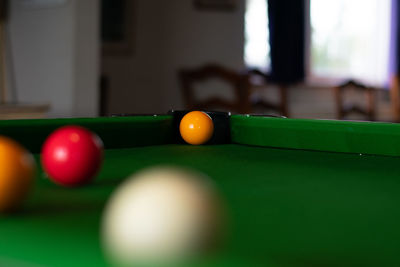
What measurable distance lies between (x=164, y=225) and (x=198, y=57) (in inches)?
205

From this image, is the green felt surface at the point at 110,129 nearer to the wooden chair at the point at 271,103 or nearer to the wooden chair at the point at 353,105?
the wooden chair at the point at 271,103

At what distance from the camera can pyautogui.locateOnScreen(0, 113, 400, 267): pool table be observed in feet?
2.83

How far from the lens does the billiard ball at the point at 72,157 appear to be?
4.23 feet

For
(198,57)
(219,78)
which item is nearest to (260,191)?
(219,78)

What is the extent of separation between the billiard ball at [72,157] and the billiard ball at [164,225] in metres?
0.50

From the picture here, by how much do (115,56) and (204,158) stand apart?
3.82m

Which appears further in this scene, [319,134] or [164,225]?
[319,134]

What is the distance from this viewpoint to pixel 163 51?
5781 mm

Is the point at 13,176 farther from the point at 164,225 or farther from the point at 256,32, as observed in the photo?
the point at 256,32

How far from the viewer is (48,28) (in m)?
4.34

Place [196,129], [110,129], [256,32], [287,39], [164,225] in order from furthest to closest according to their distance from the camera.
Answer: [256,32]
[287,39]
[196,129]
[110,129]
[164,225]

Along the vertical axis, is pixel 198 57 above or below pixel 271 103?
above

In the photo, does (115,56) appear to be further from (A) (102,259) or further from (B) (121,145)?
(A) (102,259)

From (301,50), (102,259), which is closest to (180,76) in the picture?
(301,50)
